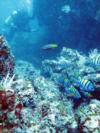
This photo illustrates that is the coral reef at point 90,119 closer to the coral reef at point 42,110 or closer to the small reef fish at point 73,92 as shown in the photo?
the coral reef at point 42,110

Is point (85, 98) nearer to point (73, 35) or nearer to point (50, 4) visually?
point (73, 35)

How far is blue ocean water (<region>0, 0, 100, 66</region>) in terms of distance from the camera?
14039mm

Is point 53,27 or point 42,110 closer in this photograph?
point 42,110

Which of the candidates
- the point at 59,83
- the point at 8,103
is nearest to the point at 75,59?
the point at 59,83

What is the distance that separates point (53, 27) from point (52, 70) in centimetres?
698

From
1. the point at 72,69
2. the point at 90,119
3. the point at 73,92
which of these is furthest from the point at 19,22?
the point at 90,119

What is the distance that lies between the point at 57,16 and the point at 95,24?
3.31m

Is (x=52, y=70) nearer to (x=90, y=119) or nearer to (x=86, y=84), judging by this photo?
(x=86, y=84)

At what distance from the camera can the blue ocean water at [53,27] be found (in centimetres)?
1404

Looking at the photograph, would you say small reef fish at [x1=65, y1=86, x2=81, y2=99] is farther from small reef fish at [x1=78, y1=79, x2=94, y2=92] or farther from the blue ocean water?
the blue ocean water

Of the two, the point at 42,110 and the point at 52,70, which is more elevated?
the point at 52,70

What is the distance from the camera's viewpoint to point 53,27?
17.0m

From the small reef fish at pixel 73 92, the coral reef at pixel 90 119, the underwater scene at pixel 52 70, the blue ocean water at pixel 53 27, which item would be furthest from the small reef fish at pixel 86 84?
the blue ocean water at pixel 53 27

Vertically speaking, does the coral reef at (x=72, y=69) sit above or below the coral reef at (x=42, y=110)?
above
